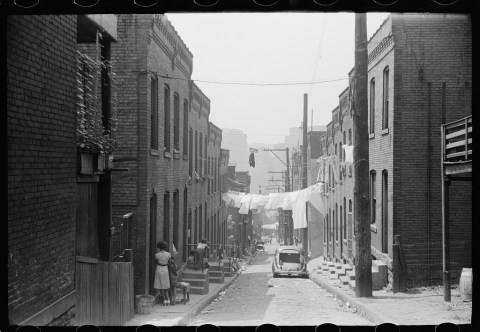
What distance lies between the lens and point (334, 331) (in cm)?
411

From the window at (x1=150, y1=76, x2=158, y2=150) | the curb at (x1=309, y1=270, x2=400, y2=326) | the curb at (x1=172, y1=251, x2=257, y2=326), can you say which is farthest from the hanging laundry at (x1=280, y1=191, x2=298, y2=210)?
the window at (x1=150, y1=76, x2=158, y2=150)

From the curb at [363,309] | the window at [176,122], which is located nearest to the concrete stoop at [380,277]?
the curb at [363,309]

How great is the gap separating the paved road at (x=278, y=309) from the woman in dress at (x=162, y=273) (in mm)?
1085

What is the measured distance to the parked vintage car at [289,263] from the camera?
25.1m

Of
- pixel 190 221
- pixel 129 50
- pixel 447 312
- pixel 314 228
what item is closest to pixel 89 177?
pixel 129 50

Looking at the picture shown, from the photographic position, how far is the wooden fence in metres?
8.59

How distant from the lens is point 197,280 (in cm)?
1730

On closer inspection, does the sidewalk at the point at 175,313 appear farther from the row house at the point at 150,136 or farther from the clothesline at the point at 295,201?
the clothesline at the point at 295,201

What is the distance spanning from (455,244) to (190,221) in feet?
33.2

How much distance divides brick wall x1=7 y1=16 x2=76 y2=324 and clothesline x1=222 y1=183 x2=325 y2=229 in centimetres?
1836

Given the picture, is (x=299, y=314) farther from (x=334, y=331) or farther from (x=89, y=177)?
(x=334, y=331)

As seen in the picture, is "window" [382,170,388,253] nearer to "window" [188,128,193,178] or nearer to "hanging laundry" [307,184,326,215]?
"window" [188,128,193,178]

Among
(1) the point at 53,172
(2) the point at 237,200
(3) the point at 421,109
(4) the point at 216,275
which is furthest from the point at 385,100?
(2) the point at 237,200

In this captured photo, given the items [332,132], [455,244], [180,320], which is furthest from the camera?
[332,132]
